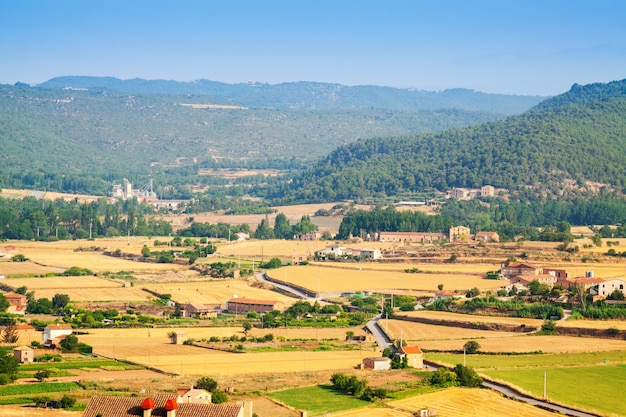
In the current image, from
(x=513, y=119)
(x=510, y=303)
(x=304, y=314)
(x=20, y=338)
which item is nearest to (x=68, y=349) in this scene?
(x=20, y=338)

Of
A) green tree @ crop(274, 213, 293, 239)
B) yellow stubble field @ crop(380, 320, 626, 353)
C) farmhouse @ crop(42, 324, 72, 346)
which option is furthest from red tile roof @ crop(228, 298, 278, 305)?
green tree @ crop(274, 213, 293, 239)

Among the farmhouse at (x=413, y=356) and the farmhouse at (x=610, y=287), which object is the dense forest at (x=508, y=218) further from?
the farmhouse at (x=413, y=356)

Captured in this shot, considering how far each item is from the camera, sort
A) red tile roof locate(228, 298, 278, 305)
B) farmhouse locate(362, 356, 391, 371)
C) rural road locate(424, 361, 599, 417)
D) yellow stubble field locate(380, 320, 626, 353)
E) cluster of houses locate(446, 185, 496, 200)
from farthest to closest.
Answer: cluster of houses locate(446, 185, 496, 200)
red tile roof locate(228, 298, 278, 305)
yellow stubble field locate(380, 320, 626, 353)
farmhouse locate(362, 356, 391, 371)
rural road locate(424, 361, 599, 417)

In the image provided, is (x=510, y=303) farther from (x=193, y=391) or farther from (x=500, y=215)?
(x=500, y=215)

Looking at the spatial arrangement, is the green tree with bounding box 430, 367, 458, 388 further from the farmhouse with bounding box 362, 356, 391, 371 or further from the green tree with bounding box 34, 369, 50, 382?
the green tree with bounding box 34, 369, 50, 382

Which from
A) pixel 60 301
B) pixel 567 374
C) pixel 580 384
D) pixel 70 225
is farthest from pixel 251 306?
pixel 70 225

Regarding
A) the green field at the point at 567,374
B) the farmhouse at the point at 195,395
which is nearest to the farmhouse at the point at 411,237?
the green field at the point at 567,374

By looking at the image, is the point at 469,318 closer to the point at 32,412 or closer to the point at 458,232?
the point at 32,412

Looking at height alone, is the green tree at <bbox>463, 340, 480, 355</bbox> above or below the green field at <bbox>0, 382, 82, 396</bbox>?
below
